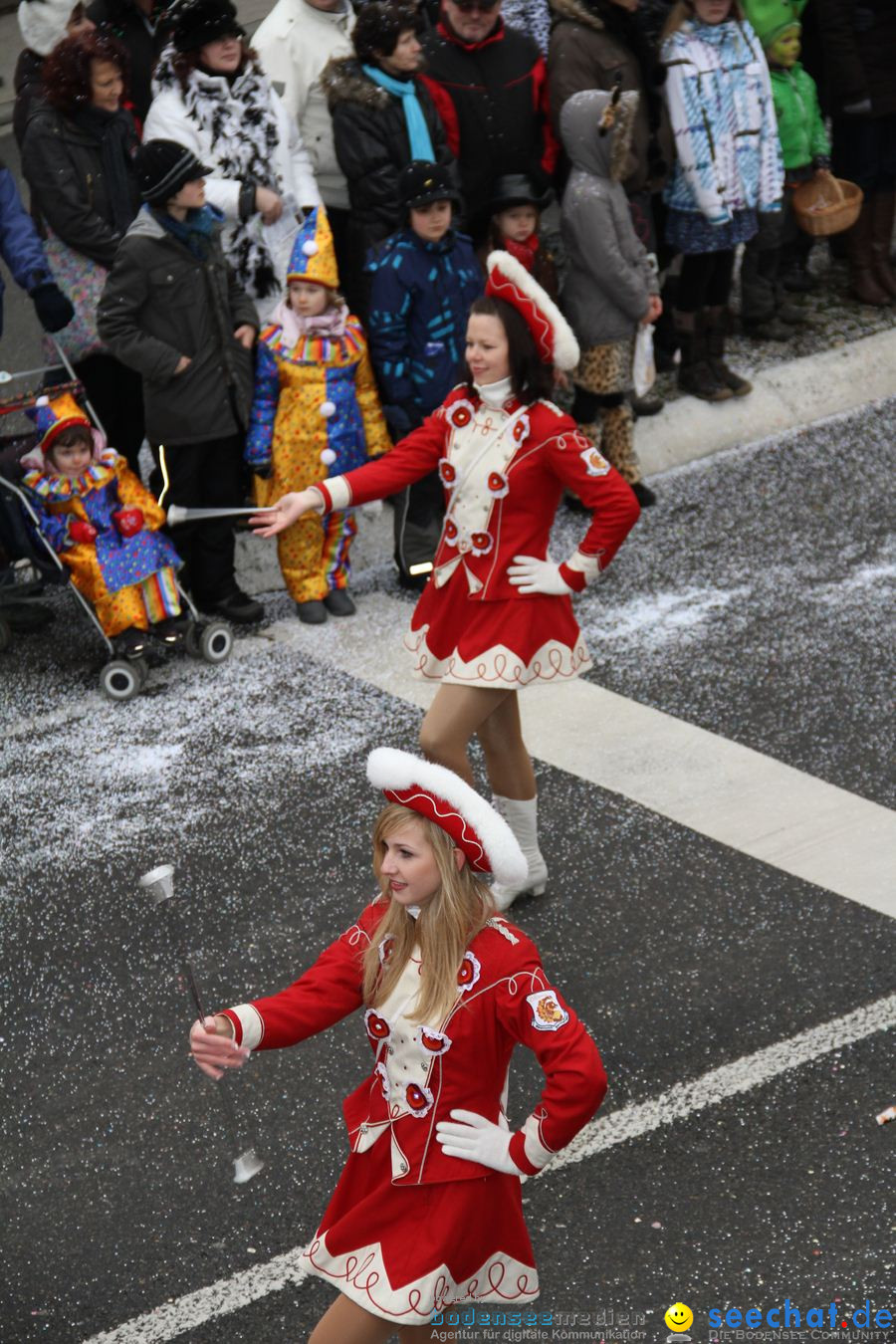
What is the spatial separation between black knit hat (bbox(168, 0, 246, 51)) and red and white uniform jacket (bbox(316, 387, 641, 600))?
314cm

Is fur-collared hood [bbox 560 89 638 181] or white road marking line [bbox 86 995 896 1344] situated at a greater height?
fur-collared hood [bbox 560 89 638 181]

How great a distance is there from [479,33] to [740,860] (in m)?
4.63

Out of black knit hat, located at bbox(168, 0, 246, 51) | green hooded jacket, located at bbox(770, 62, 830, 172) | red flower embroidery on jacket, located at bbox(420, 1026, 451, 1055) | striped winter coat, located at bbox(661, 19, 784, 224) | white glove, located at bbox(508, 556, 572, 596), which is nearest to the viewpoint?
red flower embroidery on jacket, located at bbox(420, 1026, 451, 1055)

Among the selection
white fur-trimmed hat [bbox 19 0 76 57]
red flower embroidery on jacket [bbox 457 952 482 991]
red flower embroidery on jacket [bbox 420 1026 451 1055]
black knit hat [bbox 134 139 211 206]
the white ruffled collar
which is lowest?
red flower embroidery on jacket [bbox 420 1026 451 1055]

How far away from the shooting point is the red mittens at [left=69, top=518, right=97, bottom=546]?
24.9 feet

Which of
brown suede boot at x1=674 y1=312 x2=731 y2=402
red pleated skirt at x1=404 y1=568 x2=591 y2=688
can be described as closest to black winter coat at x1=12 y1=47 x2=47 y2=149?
red pleated skirt at x1=404 y1=568 x2=591 y2=688

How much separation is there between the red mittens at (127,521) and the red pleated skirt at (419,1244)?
4.34 metres

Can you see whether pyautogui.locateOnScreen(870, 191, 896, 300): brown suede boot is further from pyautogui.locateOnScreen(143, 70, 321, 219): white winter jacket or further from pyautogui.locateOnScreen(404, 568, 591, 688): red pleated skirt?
pyautogui.locateOnScreen(404, 568, 591, 688): red pleated skirt

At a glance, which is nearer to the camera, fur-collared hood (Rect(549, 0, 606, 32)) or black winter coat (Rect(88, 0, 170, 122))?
black winter coat (Rect(88, 0, 170, 122))

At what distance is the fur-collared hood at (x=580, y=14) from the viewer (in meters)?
9.05

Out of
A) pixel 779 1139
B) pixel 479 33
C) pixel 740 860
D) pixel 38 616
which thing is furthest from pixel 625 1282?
pixel 479 33

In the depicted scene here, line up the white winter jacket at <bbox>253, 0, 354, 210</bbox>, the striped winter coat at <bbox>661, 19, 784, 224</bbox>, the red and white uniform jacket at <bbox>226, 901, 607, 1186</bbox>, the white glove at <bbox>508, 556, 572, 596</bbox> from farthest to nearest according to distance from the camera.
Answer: the striped winter coat at <bbox>661, 19, 784, 224</bbox>, the white winter jacket at <bbox>253, 0, 354, 210</bbox>, the white glove at <bbox>508, 556, 572, 596</bbox>, the red and white uniform jacket at <bbox>226, 901, 607, 1186</bbox>

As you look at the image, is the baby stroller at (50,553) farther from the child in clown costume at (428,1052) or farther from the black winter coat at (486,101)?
the child in clown costume at (428,1052)

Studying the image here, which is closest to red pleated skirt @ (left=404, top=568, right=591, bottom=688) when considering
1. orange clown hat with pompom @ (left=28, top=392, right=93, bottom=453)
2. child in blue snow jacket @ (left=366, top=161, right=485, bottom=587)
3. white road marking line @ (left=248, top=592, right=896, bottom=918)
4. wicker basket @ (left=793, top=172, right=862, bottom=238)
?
white road marking line @ (left=248, top=592, right=896, bottom=918)
